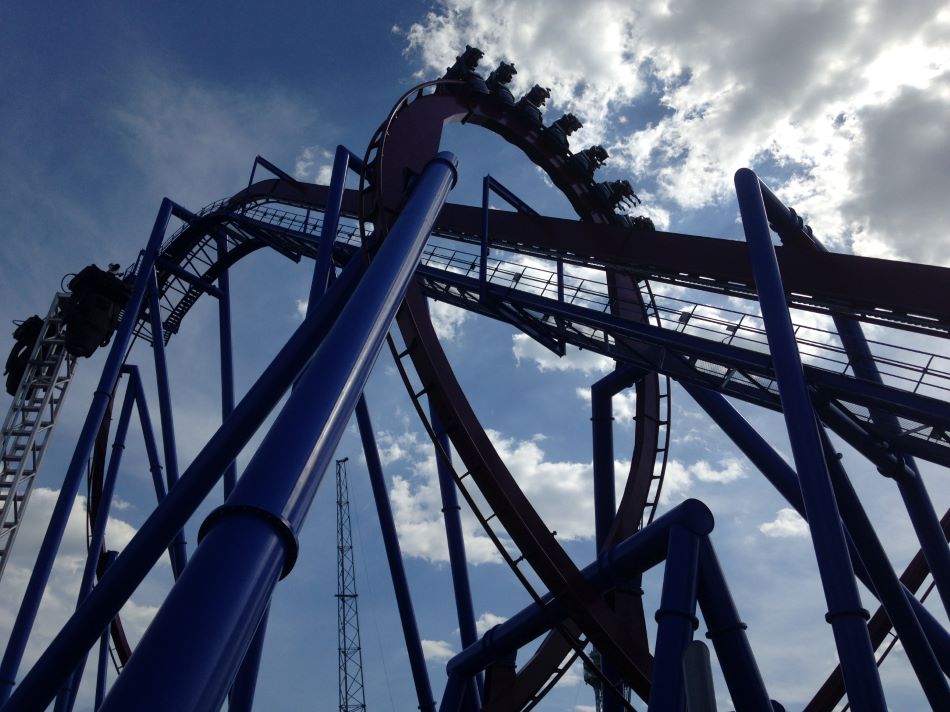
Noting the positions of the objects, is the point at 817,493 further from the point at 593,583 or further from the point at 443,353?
the point at 443,353

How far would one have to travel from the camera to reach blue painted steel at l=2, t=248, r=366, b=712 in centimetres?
541

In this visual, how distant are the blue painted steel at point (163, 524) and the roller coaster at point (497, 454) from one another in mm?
20

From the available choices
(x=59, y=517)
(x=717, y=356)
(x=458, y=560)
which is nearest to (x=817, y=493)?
(x=717, y=356)

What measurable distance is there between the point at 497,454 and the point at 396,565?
259 cm

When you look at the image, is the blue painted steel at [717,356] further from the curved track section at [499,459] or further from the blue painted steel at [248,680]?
the blue painted steel at [248,680]

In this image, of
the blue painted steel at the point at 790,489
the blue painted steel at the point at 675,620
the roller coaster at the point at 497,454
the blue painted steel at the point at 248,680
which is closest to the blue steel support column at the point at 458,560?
the roller coaster at the point at 497,454

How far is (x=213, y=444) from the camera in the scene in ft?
21.9

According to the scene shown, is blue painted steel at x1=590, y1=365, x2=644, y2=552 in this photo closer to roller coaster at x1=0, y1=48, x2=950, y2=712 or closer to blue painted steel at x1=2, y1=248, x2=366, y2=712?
roller coaster at x1=0, y1=48, x2=950, y2=712

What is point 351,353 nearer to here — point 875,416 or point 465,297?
point 875,416

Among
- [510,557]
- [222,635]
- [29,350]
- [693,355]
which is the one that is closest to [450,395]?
[510,557]

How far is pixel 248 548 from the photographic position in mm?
2881

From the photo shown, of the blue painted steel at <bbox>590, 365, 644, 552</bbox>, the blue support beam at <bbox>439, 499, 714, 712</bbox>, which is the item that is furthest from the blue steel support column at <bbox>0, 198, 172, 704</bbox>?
the blue painted steel at <bbox>590, 365, 644, 552</bbox>

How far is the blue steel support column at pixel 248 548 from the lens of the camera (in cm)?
241

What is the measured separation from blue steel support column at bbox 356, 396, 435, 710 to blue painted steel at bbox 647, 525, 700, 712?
5.35 metres
